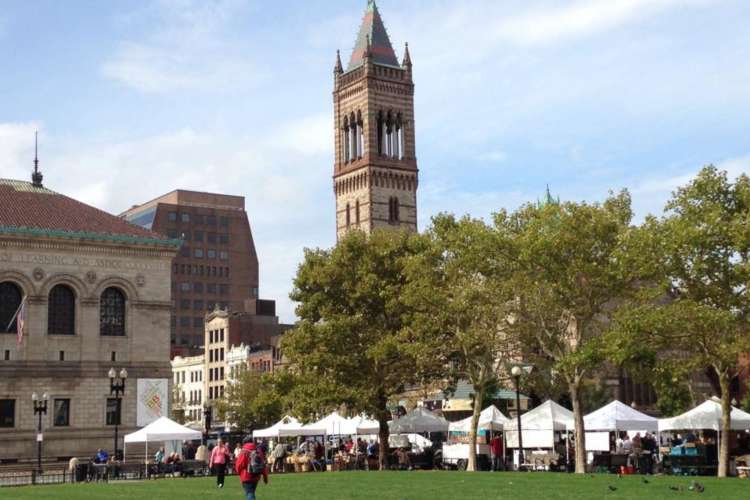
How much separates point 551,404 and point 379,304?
10689 mm

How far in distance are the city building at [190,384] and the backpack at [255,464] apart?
115 metres

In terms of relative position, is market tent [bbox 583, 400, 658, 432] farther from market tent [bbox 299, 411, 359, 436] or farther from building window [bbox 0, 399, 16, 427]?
building window [bbox 0, 399, 16, 427]

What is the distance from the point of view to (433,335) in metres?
53.0

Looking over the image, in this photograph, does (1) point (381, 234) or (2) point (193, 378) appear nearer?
(1) point (381, 234)

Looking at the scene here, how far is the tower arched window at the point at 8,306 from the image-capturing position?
63562 mm

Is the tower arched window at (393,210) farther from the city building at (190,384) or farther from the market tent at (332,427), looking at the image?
the market tent at (332,427)

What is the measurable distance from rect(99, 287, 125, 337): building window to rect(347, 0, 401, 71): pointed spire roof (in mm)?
84856

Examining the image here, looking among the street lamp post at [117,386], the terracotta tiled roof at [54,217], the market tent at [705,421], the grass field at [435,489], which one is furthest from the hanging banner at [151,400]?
the market tent at [705,421]

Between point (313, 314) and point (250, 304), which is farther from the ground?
point (250, 304)

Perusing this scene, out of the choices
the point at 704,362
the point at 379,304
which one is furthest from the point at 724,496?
the point at 379,304

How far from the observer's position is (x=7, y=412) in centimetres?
6294

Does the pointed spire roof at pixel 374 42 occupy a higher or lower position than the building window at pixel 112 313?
higher

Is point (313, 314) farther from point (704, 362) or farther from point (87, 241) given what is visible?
point (704, 362)

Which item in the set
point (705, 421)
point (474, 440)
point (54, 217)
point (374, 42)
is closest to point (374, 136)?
point (374, 42)
